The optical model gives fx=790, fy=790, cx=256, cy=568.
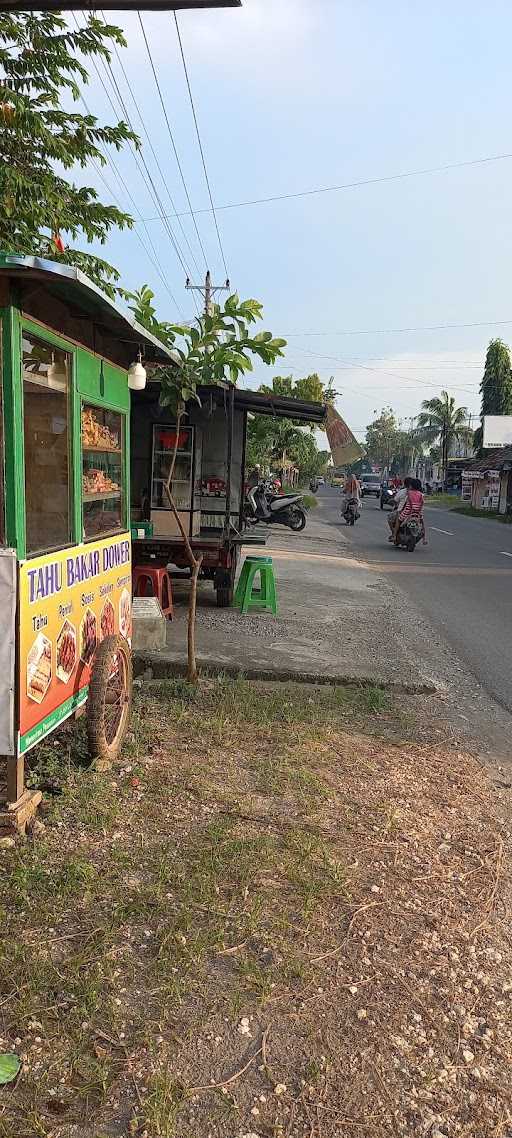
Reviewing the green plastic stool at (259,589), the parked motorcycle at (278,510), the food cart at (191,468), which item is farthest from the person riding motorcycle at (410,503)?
the green plastic stool at (259,589)

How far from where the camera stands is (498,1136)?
211 cm

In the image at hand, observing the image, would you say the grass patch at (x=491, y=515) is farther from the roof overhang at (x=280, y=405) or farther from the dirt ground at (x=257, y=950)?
the dirt ground at (x=257, y=950)

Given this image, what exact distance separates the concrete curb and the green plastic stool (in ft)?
8.62

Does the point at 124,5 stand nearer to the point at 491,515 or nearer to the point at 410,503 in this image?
the point at 410,503

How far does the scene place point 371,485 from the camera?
177 feet

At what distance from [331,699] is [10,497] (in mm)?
3305

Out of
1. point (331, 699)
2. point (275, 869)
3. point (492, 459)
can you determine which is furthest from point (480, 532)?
point (275, 869)

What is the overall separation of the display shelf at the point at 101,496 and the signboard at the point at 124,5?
251 centimetres

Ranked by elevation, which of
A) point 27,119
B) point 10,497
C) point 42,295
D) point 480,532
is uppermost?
point 27,119

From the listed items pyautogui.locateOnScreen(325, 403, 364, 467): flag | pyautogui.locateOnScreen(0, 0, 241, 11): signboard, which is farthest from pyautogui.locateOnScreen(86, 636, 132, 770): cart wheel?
pyautogui.locateOnScreen(325, 403, 364, 467): flag

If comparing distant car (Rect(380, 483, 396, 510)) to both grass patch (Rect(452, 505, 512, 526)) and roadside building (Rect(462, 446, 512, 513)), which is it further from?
roadside building (Rect(462, 446, 512, 513))

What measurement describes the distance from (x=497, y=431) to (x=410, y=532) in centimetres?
3287

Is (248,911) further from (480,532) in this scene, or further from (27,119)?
(480,532)

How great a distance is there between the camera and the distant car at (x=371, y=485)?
5334 centimetres
